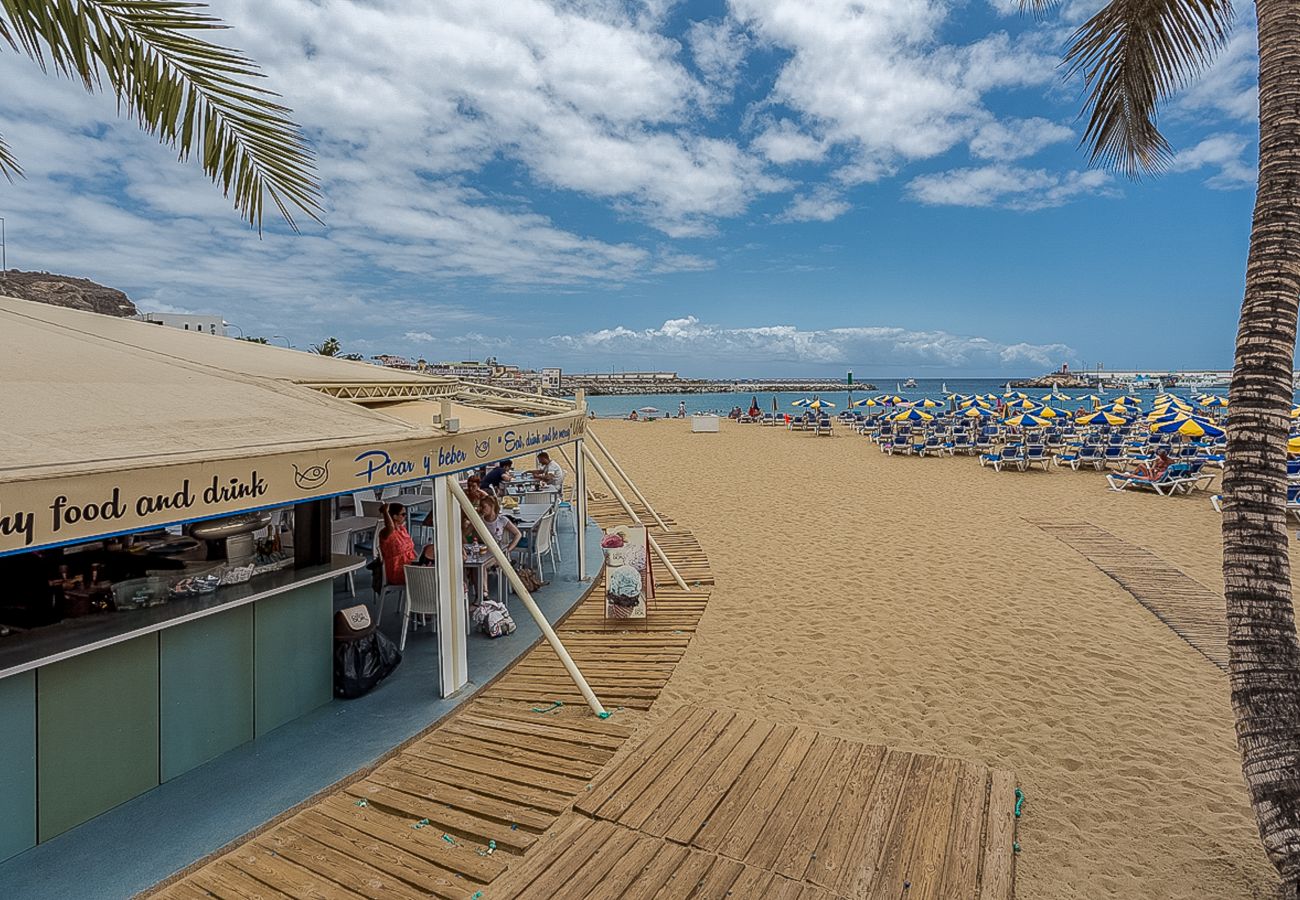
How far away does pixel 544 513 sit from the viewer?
7.95m

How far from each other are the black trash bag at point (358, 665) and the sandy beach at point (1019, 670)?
2.23 metres

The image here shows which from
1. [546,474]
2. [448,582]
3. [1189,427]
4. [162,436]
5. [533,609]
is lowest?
[533,609]

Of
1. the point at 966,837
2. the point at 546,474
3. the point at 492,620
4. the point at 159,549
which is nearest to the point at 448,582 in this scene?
the point at 492,620

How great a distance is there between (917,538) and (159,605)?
31.1 ft

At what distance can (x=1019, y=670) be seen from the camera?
5457 millimetres

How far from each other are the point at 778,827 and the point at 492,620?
3331 mm

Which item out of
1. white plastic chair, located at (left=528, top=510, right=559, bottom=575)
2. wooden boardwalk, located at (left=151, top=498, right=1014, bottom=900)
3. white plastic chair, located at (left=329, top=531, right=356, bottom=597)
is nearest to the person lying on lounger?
white plastic chair, located at (left=528, top=510, right=559, bottom=575)

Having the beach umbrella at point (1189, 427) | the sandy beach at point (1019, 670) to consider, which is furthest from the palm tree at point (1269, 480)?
the beach umbrella at point (1189, 427)

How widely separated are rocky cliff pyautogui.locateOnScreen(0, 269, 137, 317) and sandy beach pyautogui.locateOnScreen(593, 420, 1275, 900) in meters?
15.8

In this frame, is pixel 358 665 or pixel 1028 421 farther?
pixel 1028 421

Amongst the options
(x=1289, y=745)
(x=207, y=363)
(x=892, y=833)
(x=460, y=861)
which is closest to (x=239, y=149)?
(x=207, y=363)

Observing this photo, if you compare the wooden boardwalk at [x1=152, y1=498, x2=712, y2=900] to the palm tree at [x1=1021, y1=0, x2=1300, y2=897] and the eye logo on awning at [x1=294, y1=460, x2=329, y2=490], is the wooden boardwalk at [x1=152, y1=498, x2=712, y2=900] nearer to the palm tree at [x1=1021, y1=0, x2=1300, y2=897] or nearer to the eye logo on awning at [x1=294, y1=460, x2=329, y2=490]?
the eye logo on awning at [x1=294, y1=460, x2=329, y2=490]

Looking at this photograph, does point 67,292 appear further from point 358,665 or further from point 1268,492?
point 1268,492

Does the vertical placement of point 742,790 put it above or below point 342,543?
below
